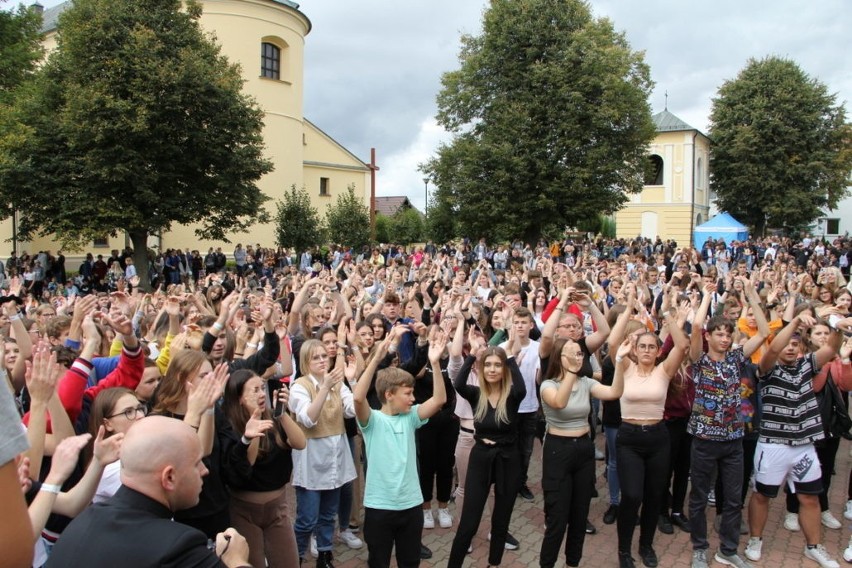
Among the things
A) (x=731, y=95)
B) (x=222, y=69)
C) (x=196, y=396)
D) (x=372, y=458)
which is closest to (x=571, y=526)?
(x=372, y=458)

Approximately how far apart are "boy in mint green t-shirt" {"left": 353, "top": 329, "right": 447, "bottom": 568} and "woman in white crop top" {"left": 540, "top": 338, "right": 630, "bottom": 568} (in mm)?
962

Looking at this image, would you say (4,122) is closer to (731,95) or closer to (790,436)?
(790,436)

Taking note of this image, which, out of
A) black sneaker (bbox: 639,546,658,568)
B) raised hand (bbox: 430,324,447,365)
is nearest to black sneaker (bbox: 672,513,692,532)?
black sneaker (bbox: 639,546,658,568)

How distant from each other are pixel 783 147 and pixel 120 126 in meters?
40.8

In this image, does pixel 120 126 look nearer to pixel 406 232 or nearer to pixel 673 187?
pixel 406 232

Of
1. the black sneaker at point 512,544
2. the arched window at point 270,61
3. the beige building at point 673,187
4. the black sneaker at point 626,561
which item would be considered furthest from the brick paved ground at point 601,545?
the beige building at point 673,187

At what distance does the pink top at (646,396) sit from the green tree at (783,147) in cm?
4272

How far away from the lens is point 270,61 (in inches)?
1316

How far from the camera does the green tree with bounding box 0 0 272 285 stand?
19.7 metres

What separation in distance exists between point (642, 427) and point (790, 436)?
4.16ft

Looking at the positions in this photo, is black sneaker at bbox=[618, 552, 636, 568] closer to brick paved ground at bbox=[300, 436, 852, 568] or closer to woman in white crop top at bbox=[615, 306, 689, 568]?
woman in white crop top at bbox=[615, 306, 689, 568]

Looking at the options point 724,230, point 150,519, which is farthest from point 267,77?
point 150,519

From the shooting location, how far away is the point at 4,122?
18.8 meters

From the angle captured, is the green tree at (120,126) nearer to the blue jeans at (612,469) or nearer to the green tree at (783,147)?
the blue jeans at (612,469)
